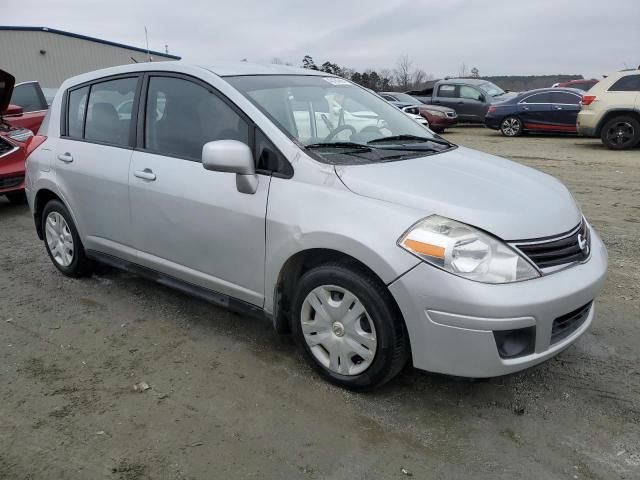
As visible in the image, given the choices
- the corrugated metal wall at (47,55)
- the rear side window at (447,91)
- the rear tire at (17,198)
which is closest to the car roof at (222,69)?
the rear tire at (17,198)

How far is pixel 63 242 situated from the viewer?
452 centimetres

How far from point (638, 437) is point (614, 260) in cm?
259

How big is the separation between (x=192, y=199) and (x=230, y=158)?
0.51 metres

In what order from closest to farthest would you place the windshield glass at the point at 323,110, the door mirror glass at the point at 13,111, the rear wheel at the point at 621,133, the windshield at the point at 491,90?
the windshield glass at the point at 323,110
the door mirror glass at the point at 13,111
the rear wheel at the point at 621,133
the windshield at the point at 491,90

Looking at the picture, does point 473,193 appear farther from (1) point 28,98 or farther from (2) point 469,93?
(2) point 469,93

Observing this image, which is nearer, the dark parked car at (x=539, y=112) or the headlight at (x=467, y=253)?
the headlight at (x=467, y=253)

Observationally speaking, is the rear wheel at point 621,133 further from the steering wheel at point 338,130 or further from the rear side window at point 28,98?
the rear side window at point 28,98

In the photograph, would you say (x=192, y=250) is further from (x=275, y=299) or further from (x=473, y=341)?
(x=473, y=341)

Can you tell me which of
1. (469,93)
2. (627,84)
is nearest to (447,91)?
(469,93)

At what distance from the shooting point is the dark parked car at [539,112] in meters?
14.3

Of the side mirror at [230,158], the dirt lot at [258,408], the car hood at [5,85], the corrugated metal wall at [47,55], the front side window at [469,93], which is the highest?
the corrugated metal wall at [47,55]

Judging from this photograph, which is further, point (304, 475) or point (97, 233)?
point (97, 233)

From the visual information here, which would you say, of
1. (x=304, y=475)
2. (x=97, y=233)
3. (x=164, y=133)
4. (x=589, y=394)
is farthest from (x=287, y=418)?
(x=97, y=233)

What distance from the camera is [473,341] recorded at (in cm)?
240
